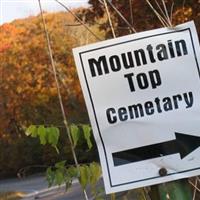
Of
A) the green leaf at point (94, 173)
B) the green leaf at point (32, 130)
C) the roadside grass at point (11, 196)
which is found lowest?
the roadside grass at point (11, 196)

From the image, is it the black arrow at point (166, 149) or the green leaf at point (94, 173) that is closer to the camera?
the black arrow at point (166, 149)

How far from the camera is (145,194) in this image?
99.5 inches

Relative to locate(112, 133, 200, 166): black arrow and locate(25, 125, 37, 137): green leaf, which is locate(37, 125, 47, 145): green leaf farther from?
locate(112, 133, 200, 166): black arrow

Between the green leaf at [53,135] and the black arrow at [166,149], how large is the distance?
63 cm

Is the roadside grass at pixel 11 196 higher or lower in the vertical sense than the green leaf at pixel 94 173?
lower

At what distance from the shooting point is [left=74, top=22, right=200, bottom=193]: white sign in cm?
184

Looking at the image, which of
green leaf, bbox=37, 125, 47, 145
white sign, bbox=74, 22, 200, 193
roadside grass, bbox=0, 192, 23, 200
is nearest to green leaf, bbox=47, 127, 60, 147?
green leaf, bbox=37, 125, 47, 145

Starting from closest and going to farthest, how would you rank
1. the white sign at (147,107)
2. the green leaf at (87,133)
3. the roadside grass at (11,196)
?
the white sign at (147,107) < the green leaf at (87,133) < the roadside grass at (11,196)

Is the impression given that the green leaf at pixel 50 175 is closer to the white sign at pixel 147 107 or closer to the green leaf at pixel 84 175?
the green leaf at pixel 84 175

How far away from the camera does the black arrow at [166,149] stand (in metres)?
1.84

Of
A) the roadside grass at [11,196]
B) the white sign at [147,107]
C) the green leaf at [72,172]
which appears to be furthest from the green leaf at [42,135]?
the roadside grass at [11,196]

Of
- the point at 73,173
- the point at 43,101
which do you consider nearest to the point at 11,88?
the point at 43,101

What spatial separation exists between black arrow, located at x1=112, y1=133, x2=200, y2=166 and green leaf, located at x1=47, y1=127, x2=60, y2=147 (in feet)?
2.08

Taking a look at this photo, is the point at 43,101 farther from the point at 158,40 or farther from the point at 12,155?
the point at 158,40
